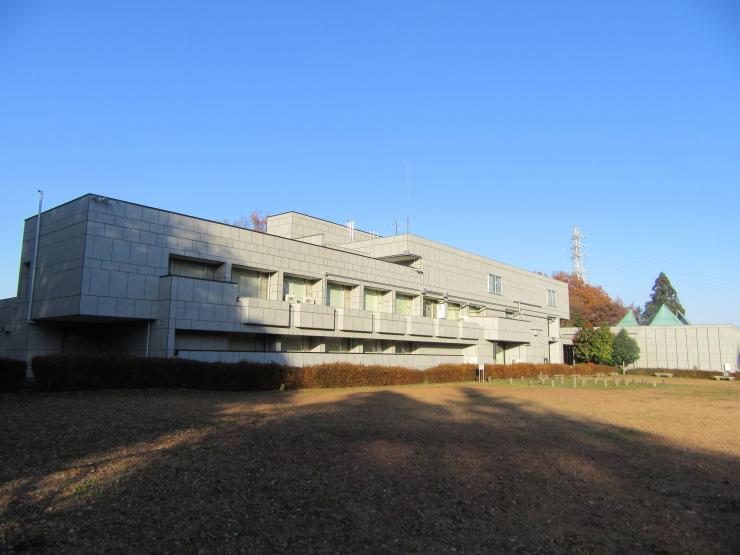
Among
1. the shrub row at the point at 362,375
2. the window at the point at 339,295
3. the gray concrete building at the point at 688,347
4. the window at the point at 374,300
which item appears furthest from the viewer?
the gray concrete building at the point at 688,347

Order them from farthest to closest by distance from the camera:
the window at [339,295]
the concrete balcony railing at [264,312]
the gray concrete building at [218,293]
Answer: the window at [339,295], the concrete balcony railing at [264,312], the gray concrete building at [218,293]

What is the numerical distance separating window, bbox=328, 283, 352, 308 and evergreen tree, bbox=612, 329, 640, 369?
3606 centimetres

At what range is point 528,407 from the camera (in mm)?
19547

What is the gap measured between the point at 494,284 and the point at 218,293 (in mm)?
30797

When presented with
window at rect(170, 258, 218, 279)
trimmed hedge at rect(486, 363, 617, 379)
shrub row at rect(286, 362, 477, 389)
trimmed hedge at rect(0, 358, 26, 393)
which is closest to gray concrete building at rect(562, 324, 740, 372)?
trimmed hedge at rect(486, 363, 617, 379)

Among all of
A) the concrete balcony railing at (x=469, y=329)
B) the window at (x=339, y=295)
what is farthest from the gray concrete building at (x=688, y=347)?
the window at (x=339, y=295)

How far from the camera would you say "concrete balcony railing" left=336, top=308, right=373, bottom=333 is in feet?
105

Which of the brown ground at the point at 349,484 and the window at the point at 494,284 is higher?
the window at the point at 494,284

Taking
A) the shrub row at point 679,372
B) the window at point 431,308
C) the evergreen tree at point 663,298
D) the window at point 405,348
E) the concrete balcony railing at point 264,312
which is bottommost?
the shrub row at point 679,372

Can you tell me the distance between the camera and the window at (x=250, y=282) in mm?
28875

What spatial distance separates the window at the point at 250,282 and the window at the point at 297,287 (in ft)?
4.45

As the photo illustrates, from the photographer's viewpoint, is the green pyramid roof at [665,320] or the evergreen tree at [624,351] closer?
the evergreen tree at [624,351]

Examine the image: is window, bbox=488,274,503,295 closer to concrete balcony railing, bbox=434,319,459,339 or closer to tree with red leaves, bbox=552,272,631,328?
concrete balcony railing, bbox=434,319,459,339

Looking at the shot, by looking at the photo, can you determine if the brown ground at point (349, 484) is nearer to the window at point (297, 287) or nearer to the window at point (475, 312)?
the window at point (297, 287)
